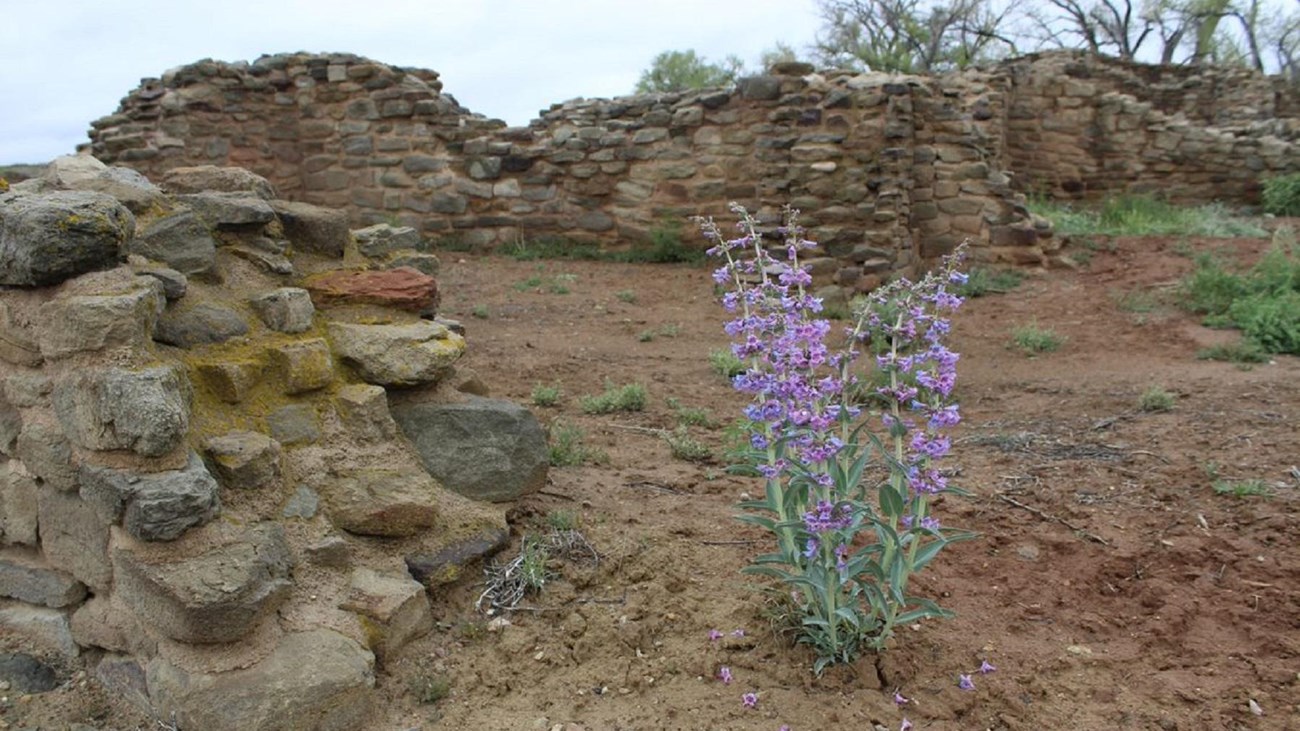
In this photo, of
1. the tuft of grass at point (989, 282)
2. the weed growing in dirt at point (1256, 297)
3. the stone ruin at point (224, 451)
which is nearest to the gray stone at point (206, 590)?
the stone ruin at point (224, 451)

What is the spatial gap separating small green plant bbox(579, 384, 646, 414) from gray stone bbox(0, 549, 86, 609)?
112 inches

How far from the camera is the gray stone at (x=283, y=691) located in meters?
2.67

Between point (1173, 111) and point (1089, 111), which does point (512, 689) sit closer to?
point (1089, 111)

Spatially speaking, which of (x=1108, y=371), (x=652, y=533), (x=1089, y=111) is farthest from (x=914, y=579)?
(x=1089, y=111)

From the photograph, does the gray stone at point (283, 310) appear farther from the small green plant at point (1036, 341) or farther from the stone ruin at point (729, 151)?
the stone ruin at point (729, 151)

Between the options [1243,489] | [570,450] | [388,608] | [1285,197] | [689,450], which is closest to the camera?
[388,608]

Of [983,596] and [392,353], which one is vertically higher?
[392,353]

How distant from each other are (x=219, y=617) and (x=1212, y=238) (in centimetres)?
1041

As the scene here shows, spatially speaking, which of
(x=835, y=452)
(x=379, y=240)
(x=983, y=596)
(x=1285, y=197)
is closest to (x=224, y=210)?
(x=379, y=240)

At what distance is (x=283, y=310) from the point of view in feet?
11.8

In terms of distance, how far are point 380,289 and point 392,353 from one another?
373 millimetres

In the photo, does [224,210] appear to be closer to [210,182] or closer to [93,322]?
[210,182]

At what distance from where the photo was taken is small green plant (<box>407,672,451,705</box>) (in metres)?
2.98

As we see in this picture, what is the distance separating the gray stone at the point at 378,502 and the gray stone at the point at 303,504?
53 mm
